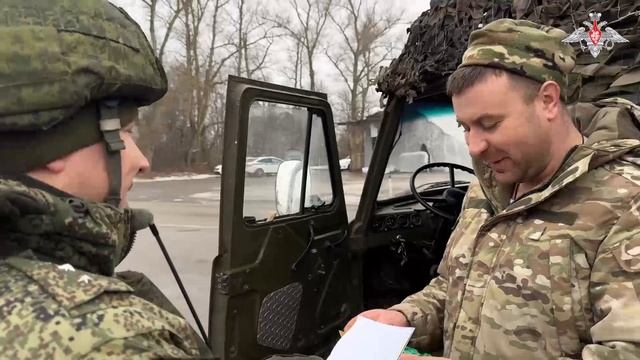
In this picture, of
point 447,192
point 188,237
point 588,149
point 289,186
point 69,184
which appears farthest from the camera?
point 188,237

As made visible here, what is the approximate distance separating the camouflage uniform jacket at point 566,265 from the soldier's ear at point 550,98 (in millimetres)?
121

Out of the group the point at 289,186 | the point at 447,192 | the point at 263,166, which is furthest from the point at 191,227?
the point at 263,166

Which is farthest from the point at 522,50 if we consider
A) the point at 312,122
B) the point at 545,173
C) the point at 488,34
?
the point at 312,122

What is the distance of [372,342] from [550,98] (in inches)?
31.6

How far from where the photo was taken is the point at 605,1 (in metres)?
2.49

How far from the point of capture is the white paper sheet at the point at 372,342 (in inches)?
60.0

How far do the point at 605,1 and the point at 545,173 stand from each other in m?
1.32

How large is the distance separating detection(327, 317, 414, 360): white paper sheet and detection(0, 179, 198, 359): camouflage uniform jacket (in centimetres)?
69

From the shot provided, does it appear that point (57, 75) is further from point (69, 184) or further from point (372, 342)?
point (372, 342)

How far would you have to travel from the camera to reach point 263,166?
2807 mm

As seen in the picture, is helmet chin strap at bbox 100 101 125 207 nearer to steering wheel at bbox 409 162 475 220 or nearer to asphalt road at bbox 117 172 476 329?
asphalt road at bbox 117 172 476 329

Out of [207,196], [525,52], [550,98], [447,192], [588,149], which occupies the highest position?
[525,52]

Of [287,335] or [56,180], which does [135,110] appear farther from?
[287,335]

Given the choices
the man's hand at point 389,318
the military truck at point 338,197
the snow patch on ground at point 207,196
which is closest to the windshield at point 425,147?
the military truck at point 338,197
